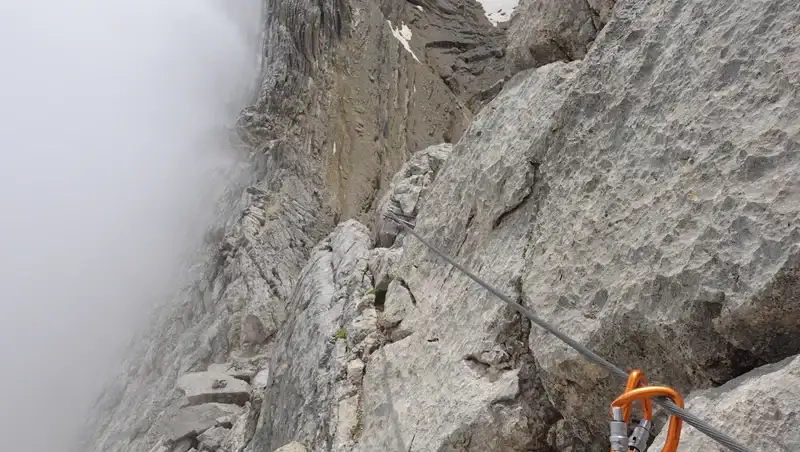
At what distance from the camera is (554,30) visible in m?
6.74

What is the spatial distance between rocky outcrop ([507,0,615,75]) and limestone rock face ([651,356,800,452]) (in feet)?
14.5

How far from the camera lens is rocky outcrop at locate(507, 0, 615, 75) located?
632 centimetres

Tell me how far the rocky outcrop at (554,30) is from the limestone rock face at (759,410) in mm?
4411

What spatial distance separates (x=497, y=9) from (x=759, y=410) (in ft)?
128

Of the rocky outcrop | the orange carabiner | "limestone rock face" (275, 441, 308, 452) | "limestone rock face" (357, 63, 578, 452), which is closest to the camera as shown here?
the orange carabiner

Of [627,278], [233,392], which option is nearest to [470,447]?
[627,278]

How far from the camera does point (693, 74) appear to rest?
400cm

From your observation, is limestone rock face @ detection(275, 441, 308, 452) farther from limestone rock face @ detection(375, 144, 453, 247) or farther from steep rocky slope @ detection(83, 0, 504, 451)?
steep rocky slope @ detection(83, 0, 504, 451)

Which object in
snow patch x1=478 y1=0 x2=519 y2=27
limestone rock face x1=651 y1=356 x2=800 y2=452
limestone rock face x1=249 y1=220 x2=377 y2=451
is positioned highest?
snow patch x1=478 y1=0 x2=519 y2=27

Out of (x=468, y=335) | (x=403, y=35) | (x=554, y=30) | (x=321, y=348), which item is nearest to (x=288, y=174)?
(x=403, y=35)

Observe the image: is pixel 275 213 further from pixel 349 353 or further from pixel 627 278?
pixel 627 278

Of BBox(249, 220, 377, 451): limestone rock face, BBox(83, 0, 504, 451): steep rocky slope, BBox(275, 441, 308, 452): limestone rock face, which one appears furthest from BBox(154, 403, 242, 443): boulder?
BBox(275, 441, 308, 452): limestone rock face

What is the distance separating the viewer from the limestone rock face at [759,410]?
2.47m

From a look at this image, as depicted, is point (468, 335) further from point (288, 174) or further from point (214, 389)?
point (288, 174)
